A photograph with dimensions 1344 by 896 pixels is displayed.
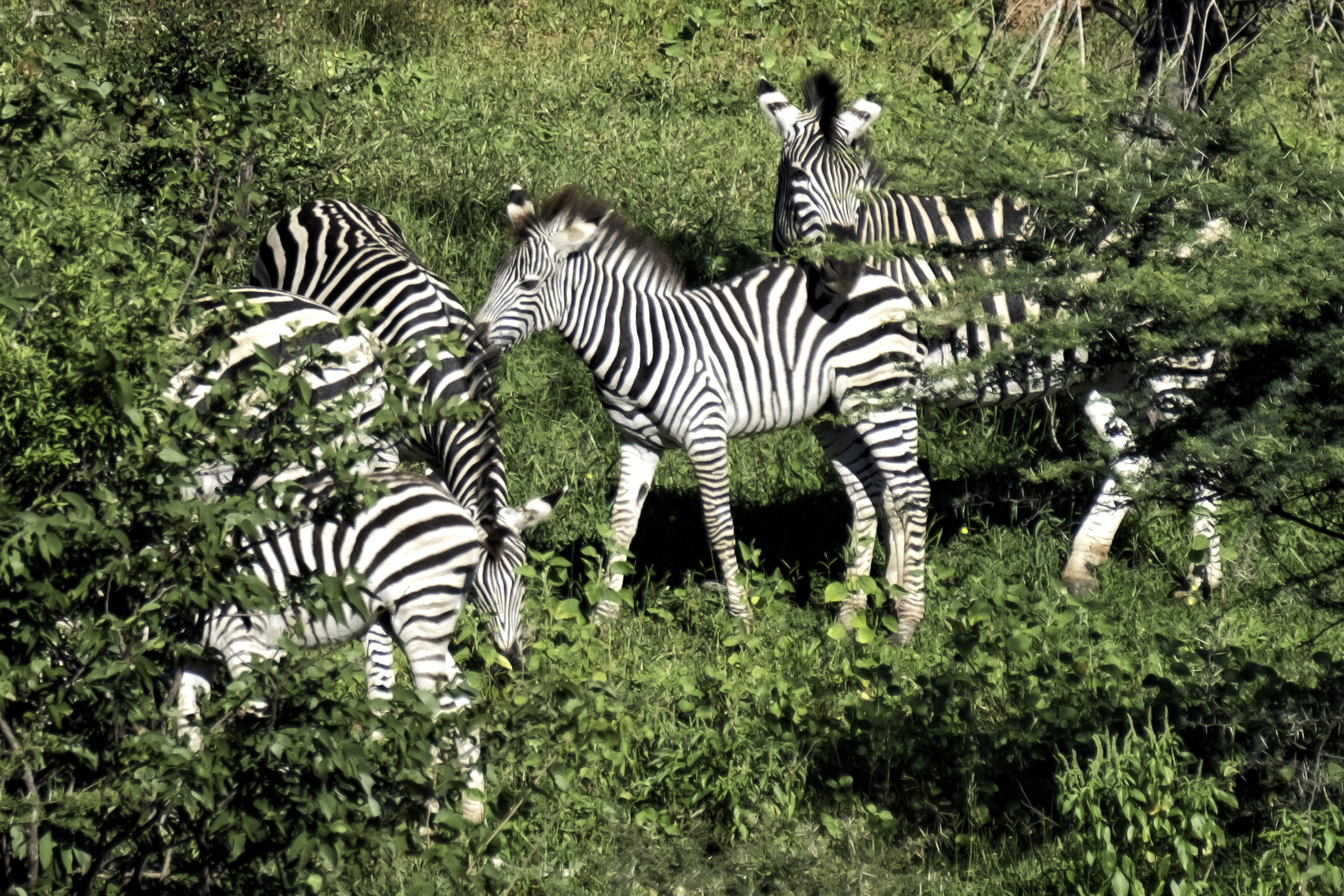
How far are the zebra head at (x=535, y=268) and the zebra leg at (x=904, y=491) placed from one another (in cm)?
162

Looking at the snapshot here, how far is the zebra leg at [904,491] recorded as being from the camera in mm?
7102

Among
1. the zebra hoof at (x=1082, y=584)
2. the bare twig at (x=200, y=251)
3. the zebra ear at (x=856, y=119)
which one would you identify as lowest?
the zebra hoof at (x=1082, y=584)

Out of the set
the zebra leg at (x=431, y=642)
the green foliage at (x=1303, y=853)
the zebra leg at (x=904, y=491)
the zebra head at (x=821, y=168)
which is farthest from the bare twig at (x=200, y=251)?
the zebra head at (x=821, y=168)

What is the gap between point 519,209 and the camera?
22.9 feet

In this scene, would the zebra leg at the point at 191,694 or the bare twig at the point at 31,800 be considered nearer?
the bare twig at the point at 31,800

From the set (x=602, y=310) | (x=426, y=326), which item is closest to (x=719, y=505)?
(x=602, y=310)

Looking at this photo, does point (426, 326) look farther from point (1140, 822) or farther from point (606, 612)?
point (1140, 822)

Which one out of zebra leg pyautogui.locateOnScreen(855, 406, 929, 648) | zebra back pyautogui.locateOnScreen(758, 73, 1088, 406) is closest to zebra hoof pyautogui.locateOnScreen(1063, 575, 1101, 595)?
zebra leg pyautogui.locateOnScreen(855, 406, 929, 648)

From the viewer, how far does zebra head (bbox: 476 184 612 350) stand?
22.5 ft

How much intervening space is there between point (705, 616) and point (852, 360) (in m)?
1.43

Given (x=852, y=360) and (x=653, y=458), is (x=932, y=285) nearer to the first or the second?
(x=852, y=360)

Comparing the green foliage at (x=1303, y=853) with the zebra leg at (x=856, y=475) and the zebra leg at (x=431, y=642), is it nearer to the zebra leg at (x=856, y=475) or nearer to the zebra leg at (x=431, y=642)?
the zebra leg at (x=431, y=642)

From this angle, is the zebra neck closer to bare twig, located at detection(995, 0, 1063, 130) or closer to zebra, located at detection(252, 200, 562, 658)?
zebra, located at detection(252, 200, 562, 658)

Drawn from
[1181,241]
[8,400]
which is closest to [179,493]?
[8,400]
